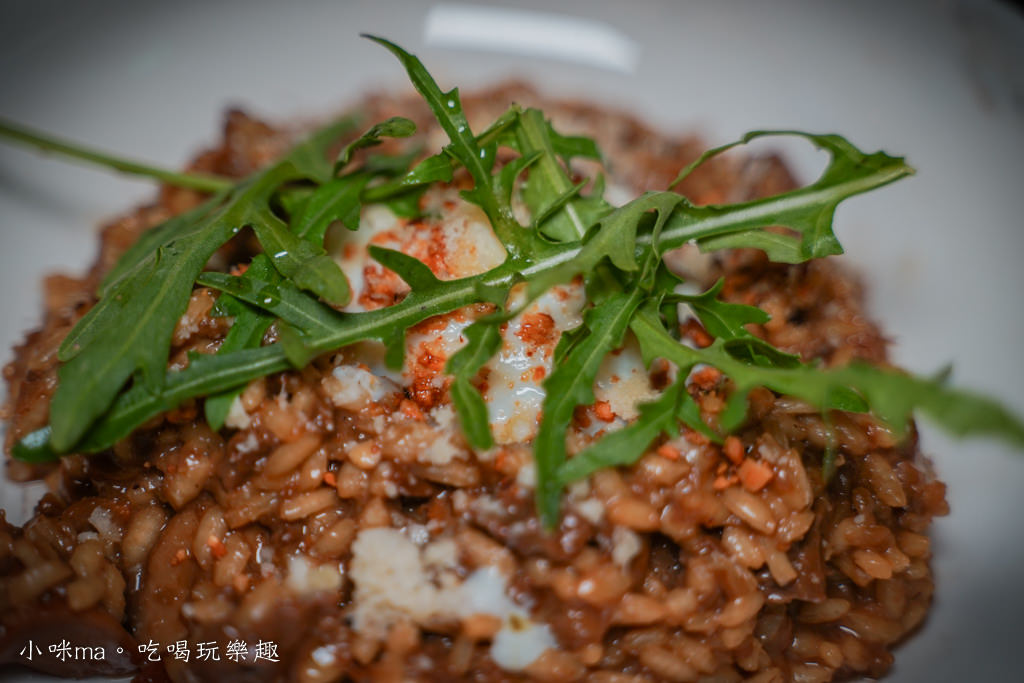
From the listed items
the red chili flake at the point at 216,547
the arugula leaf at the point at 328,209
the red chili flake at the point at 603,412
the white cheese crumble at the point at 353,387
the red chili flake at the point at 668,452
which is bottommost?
the red chili flake at the point at 216,547

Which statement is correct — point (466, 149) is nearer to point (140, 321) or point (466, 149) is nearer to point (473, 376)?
point (473, 376)

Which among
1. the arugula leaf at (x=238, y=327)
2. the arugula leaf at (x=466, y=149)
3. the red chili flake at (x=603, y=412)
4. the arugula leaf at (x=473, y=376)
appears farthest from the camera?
the arugula leaf at (x=466, y=149)

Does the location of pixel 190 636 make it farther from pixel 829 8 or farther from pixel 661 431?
pixel 829 8

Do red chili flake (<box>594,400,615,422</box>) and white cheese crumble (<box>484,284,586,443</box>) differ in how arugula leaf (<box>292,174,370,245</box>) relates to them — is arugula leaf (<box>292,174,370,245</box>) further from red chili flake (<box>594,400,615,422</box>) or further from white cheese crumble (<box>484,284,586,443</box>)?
red chili flake (<box>594,400,615,422</box>)

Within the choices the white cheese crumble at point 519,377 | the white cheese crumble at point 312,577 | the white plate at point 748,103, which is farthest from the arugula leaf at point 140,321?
the white plate at point 748,103

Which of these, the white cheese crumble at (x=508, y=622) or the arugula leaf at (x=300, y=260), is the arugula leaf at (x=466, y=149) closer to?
the arugula leaf at (x=300, y=260)

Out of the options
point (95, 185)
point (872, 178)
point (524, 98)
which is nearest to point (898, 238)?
point (872, 178)
